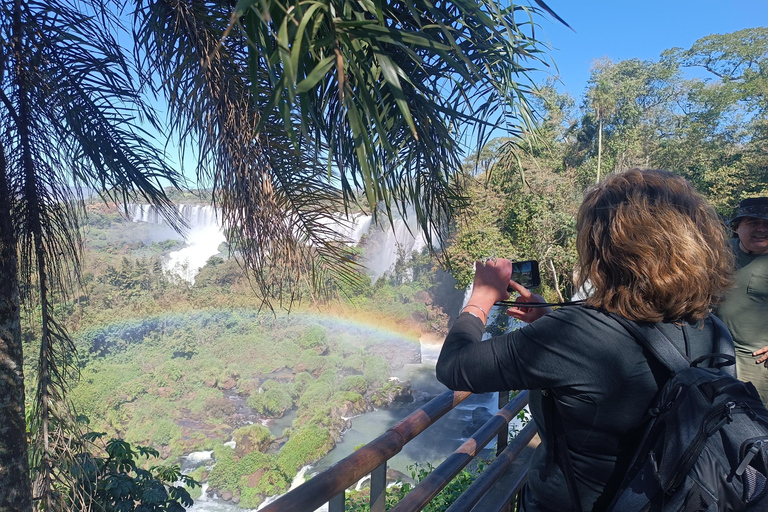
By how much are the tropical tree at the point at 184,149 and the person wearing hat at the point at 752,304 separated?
1.02 metres

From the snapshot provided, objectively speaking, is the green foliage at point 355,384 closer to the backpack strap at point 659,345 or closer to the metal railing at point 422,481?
the metal railing at point 422,481

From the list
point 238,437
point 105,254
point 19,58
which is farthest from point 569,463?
point 105,254

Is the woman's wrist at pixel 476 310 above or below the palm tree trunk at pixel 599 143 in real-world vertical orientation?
below

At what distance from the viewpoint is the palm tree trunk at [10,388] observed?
1172 mm

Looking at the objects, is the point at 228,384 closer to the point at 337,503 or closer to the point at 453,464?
the point at 453,464

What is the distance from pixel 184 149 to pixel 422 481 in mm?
1265

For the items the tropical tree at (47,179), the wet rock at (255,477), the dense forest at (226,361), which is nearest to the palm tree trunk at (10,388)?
the tropical tree at (47,179)

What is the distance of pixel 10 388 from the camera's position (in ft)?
3.88

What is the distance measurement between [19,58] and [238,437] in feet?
48.2

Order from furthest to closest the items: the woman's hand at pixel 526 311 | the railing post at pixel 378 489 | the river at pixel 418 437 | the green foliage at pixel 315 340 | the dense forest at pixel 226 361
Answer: the green foliage at pixel 315 340, the dense forest at pixel 226 361, the river at pixel 418 437, the railing post at pixel 378 489, the woman's hand at pixel 526 311

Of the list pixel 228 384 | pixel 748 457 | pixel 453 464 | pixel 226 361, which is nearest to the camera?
pixel 748 457

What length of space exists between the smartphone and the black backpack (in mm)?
318

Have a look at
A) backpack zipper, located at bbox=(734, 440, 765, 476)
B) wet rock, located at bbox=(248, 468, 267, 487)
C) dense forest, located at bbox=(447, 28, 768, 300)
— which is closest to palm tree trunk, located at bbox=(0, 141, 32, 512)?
backpack zipper, located at bbox=(734, 440, 765, 476)

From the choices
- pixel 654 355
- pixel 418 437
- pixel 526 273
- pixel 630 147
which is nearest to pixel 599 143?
pixel 630 147
